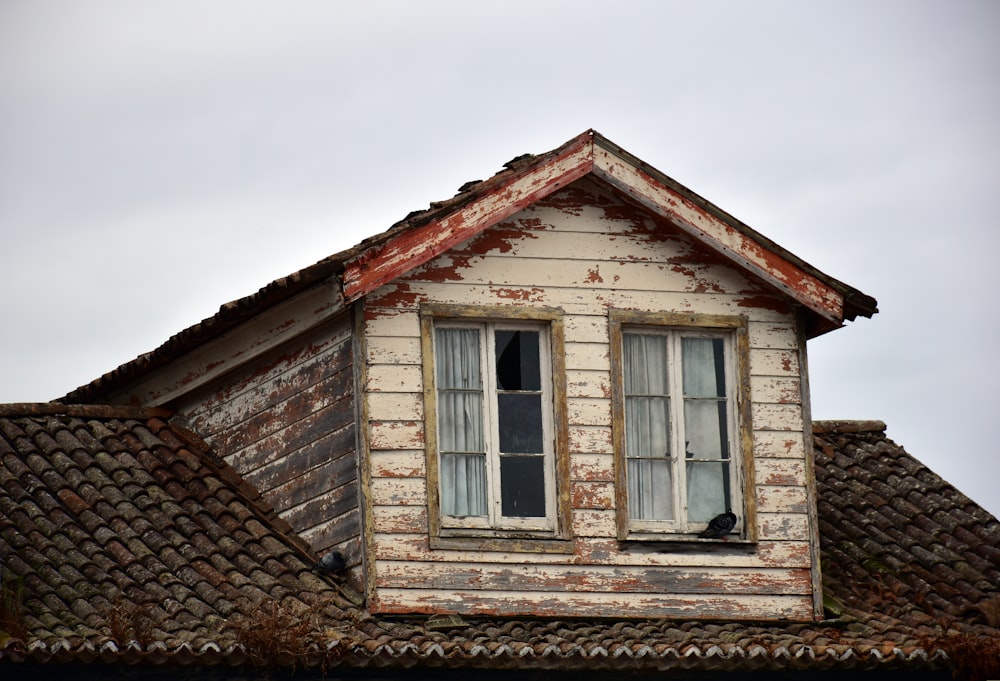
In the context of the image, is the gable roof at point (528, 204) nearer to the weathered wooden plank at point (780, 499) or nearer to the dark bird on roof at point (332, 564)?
the weathered wooden plank at point (780, 499)

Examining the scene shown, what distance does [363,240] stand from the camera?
1459 cm

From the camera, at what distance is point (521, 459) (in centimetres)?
1430

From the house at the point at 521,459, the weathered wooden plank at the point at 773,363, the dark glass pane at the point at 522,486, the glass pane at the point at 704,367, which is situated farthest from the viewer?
the weathered wooden plank at the point at 773,363

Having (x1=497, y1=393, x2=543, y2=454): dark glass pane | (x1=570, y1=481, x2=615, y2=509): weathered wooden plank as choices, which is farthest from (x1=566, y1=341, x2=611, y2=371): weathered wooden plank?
(x1=570, y1=481, x2=615, y2=509): weathered wooden plank

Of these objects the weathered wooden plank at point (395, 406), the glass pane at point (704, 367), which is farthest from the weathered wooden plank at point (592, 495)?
the weathered wooden plank at point (395, 406)

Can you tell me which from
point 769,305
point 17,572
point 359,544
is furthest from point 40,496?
point 769,305

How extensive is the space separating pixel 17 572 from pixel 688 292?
531cm

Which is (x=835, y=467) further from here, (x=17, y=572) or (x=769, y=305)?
(x=17, y=572)

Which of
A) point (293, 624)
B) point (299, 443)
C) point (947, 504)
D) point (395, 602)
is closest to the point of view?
point (293, 624)

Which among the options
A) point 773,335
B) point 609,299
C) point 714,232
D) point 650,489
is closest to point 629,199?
point 714,232

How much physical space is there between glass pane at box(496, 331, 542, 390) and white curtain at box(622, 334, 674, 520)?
700 millimetres

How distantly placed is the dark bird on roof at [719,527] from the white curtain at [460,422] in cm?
170

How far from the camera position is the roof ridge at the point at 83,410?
15133mm

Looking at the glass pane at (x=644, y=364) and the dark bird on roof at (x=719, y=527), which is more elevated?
the glass pane at (x=644, y=364)
